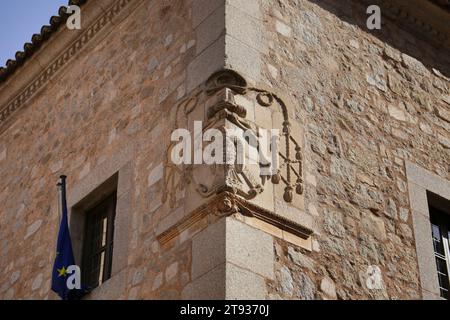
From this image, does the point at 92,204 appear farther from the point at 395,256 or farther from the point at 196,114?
the point at 395,256

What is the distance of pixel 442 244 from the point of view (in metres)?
9.46

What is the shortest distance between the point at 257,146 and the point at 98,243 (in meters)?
2.09

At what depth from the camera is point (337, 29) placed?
9742mm

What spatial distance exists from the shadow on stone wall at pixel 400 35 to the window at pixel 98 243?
2.72m

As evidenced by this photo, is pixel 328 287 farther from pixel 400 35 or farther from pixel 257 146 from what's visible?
pixel 400 35

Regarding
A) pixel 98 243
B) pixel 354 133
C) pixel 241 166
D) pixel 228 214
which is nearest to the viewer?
pixel 228 214

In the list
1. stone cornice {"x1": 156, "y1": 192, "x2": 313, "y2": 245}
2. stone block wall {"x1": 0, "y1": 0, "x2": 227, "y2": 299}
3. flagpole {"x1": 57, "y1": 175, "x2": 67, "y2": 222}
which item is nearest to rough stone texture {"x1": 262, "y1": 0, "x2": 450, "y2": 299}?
stone cornice {"x1": 156, "y1": 192, "x2": 313, "y2": 245}

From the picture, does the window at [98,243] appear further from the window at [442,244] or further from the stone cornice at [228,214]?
the window at [442,244]

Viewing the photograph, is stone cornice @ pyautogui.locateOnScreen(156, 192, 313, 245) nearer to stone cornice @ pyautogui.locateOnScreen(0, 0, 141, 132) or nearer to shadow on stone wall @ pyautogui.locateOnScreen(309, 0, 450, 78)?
shadow on stone wall @ pyautogui.locateOnScreen(309, 0, 450, 78)

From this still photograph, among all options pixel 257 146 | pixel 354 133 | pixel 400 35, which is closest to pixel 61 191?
pixel 257 146

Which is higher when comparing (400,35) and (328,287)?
(400,35)

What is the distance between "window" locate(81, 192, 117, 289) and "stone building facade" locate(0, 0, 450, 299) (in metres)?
0.10

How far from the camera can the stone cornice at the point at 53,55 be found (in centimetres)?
1059

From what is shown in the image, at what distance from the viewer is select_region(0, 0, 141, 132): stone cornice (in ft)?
34.8
